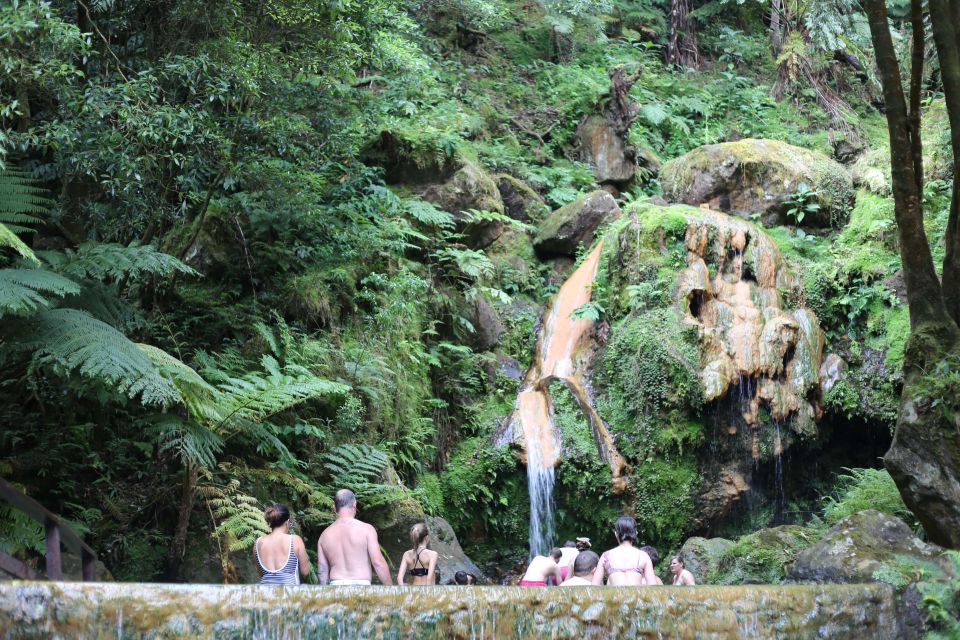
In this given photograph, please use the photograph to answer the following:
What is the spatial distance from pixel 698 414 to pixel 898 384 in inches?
125

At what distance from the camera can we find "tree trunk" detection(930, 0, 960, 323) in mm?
7051

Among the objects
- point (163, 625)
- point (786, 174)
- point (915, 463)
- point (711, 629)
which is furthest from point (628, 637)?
point (786, 174)

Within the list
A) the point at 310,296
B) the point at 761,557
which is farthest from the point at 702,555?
the point at 310,296

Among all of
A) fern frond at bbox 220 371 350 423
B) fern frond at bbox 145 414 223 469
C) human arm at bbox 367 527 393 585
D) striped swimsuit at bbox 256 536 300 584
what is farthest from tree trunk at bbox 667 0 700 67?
striped swimsuit at bbox 256 536 300 584

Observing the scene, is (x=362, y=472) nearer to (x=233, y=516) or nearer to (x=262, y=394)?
(x=262, y=394)

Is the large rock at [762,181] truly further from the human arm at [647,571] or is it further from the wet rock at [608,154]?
the human arm at [647,571]

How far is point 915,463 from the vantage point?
6773 millimetres

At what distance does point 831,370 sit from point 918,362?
539 centimetres

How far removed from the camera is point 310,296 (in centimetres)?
1014

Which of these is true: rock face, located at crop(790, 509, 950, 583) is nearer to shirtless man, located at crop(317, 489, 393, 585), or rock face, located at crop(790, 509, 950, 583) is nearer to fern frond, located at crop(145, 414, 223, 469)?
shirtless man, located at crop(317, 489, 393, 585)

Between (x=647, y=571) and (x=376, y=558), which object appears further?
(x=647, y=571)

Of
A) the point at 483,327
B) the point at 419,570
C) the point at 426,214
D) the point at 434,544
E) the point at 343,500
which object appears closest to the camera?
the point at 343,500

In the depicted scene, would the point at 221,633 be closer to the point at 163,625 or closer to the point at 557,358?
the point at 163,625

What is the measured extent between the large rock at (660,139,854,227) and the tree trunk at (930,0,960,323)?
26.2 ft
